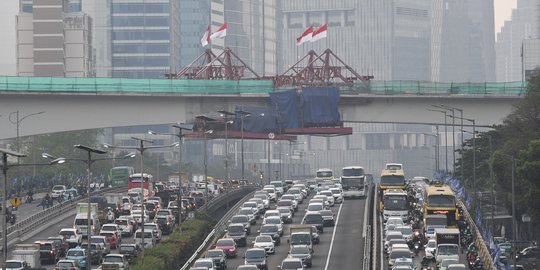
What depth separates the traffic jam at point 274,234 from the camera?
8700cm

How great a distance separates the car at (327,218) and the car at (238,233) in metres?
10.7

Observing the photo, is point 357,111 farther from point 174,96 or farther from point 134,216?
point 134,216

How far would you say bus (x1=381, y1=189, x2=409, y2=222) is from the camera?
11194cm

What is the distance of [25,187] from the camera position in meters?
165

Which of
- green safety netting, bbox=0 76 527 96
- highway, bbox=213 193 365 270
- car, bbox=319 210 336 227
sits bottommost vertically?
highway, bbox=213 193 365 270

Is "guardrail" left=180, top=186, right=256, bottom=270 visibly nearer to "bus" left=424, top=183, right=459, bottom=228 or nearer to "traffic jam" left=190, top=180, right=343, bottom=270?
"traffic jam" left=190, top=180, right=343, bottom=270

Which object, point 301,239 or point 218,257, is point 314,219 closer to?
point 301,239

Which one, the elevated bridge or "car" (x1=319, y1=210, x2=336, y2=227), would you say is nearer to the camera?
"car" (x1=319, y1=210, x2=336, y2=227)

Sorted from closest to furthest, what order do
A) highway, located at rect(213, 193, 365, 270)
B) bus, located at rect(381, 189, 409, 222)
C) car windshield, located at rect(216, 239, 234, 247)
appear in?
highway, located at rect(213, 193, 365, 270) → car windshield, located at rect(216, 239, 234, 247) → bus, located at rect(381, 189, 409, 222)

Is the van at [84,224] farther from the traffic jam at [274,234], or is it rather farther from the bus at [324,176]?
the bus at [324,176]

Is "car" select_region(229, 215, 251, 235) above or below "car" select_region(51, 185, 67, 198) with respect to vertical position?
below

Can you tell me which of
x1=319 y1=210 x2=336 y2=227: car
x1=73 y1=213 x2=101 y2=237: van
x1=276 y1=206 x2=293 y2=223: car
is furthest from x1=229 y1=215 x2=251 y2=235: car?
x1=73 y1=213 x2=101 y2=237: van

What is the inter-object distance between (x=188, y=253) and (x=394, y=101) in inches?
2016

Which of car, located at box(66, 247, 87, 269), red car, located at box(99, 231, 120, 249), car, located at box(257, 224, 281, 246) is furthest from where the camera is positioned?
car, located at box(257, 224, 281, 246)
